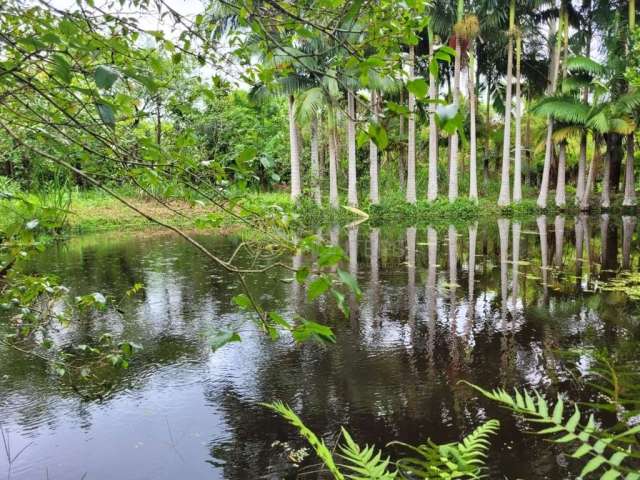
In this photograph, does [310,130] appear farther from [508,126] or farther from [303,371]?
[303,371]

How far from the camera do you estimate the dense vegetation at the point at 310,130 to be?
137 cm

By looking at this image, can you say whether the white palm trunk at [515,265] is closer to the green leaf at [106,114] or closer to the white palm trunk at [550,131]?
the white palm trunk at [550,131]

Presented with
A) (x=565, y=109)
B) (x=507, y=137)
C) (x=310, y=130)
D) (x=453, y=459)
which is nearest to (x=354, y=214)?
(x=507, y=137)

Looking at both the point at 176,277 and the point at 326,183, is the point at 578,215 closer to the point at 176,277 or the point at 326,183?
the point at 326,183

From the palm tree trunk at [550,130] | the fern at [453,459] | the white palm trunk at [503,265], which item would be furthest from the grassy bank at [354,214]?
the fern at [453,459]

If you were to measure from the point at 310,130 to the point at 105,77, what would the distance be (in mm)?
25447

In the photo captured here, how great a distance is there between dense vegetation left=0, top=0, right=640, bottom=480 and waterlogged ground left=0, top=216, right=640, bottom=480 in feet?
1.23

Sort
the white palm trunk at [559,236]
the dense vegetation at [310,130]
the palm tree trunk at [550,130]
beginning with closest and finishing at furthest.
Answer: the dense vegetation at [310,130] < the white palm trunk at [559,236] < the palm tree trunk at [550,130]

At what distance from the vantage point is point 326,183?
2462 cm

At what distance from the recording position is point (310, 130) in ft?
85.1

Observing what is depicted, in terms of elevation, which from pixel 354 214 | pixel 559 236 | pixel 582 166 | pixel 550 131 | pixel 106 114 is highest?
pixel 550 131

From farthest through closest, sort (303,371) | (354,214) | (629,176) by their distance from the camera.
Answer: (629,176) < (354,214) < (303,371)

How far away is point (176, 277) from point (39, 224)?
7.78 meters

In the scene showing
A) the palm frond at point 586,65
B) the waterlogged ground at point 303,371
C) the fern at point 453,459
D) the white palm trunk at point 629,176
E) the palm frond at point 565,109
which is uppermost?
the palm frond at point 586,65
